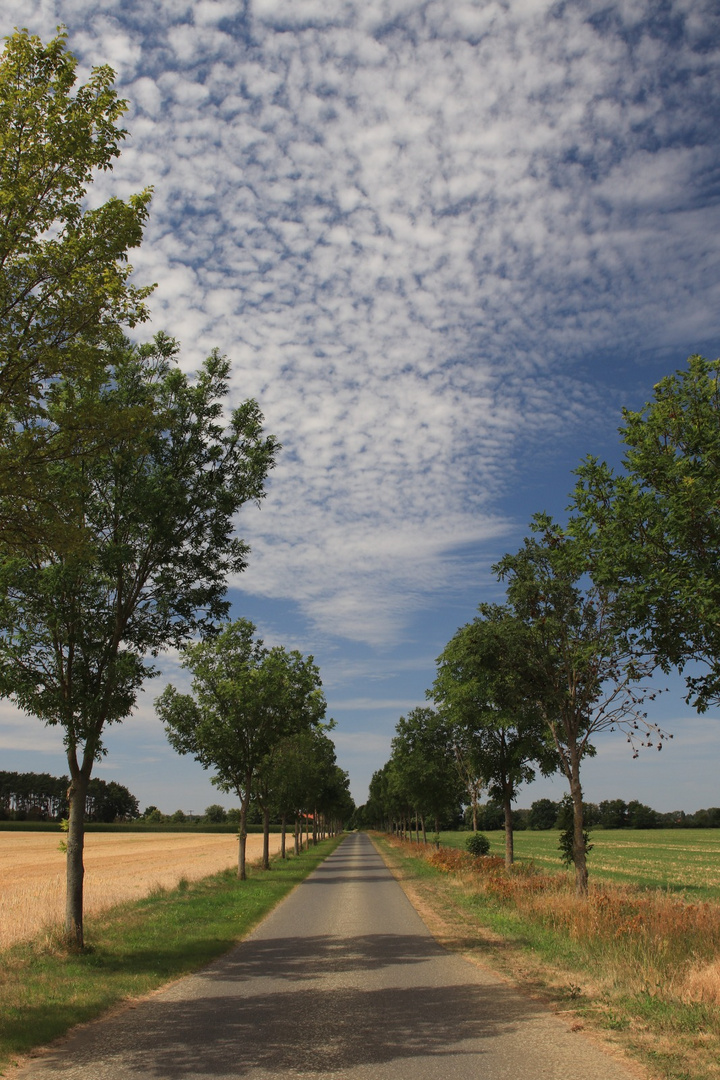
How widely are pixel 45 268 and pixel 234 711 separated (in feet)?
74.6

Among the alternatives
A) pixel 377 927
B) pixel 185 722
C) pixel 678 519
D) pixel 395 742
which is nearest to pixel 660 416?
pixel 678 519

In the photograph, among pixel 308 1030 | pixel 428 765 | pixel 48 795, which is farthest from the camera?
pixel 48 795

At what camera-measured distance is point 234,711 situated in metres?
28.5

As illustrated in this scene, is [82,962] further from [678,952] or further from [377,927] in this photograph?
[678,952]

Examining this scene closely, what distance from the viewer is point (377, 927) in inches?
595

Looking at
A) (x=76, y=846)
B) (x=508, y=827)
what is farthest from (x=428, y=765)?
(x=76, y=846)

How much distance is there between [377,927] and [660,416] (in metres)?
11.5

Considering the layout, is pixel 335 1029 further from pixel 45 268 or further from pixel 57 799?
pixel 57 799

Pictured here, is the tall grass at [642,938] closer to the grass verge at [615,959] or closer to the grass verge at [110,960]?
the grass verge at [615,959]

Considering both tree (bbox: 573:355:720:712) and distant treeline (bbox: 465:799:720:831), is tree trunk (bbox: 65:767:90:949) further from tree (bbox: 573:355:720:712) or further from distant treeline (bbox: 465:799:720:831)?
distant treeline (bbox: 465:799:720:831)

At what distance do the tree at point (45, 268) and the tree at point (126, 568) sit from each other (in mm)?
2838

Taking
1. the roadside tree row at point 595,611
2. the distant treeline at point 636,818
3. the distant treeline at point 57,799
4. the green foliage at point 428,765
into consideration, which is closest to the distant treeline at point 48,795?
the distant treeline at point 57,799

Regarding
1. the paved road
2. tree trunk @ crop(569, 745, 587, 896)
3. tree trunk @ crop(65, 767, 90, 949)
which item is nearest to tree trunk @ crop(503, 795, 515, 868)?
tree trunk @ crop(569, 745, 587, 896)

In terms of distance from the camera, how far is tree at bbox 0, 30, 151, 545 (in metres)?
7.60
